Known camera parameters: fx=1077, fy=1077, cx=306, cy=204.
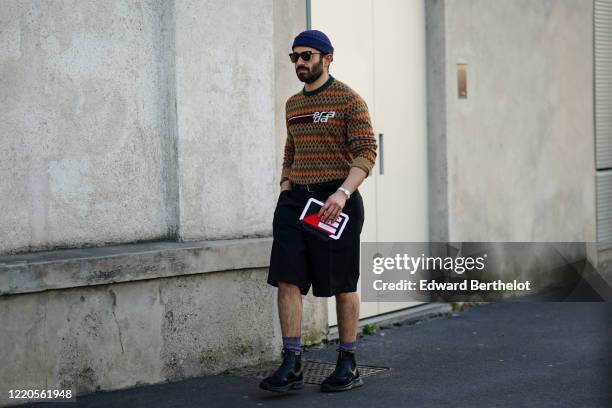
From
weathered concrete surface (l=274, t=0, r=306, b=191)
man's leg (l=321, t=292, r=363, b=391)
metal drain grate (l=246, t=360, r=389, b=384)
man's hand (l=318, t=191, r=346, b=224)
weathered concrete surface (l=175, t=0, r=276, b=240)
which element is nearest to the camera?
man's hand (l=318, t=191, r=346, b=224)

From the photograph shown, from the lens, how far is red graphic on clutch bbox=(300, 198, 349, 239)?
5770mm

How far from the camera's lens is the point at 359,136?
584 cm

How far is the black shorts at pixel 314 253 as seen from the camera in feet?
19.4

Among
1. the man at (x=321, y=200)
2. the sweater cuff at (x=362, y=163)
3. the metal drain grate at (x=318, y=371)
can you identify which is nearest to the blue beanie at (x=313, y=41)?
the man at (x=321, y=200)

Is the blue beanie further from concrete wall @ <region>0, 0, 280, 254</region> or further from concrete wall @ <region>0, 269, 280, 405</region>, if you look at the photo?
concrete wall @ <region>0, 269, 280, 405</region>

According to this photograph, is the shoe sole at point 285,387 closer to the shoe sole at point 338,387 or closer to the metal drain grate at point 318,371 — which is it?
the shoe sole at point 338,387

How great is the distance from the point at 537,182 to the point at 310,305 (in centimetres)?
376

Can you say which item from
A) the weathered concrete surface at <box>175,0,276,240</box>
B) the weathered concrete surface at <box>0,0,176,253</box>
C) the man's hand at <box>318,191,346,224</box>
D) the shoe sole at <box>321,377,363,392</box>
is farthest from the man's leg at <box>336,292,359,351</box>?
the weathered concrete surface at <box>0,0,176,253</box>

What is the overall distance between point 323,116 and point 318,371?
168cm

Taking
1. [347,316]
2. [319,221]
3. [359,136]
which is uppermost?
[359,136]

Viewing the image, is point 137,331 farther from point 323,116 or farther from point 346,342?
point 323,116

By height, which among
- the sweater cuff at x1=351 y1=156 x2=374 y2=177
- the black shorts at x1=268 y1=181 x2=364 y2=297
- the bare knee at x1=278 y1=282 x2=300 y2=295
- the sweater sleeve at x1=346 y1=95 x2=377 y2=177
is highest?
the sweater sleeve at x1=346 y1=95 x2=377 y2=177

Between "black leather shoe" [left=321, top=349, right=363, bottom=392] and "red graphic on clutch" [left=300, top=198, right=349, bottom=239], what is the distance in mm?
713

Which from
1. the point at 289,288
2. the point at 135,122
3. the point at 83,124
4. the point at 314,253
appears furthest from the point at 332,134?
the point at 83,124
